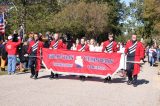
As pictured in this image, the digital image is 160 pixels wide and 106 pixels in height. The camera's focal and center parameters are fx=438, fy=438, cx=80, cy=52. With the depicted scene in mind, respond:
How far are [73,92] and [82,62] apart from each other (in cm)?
396

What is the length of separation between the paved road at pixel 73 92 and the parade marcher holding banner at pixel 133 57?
49 centimetres

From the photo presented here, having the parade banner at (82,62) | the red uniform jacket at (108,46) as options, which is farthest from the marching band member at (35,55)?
the red uniform jacket at (108,46)

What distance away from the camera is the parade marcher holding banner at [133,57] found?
17.3 metres

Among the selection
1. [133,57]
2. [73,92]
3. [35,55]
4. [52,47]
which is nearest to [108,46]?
[133,57]

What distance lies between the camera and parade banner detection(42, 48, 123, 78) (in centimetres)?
1788

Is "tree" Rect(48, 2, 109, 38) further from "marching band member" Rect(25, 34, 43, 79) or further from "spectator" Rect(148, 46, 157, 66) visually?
"marching band member" Rect(25, 34, 43, 79)

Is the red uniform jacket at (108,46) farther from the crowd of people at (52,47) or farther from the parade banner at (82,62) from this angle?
the parade banner at (82,62)

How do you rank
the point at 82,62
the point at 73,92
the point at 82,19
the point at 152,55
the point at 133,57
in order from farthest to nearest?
the point at 82,19 → the point at 152,55 → the point at 82,62 → the point at 133,57 → the point at 73,92

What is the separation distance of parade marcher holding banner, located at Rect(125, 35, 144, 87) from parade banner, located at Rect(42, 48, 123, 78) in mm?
479

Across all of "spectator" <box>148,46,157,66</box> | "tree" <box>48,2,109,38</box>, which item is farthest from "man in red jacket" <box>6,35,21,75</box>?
"tree" <box>48,2,109,38</box>

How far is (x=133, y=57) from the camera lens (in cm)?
1739

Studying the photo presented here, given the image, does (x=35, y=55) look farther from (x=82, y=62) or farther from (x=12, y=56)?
(x=12, y=56)

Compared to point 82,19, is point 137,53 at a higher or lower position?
lower

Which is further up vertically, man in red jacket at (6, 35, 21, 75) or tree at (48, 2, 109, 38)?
tree at (48, 2, 109, 38)
